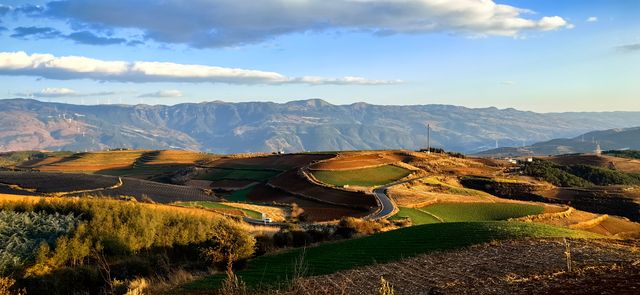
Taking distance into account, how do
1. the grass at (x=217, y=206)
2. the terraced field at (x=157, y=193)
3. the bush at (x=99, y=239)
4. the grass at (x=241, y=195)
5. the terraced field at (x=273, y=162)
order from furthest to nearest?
the terraced field at (x=273, y=162), the grass at (x=241, y=195), the terraced field at (x=157, y=193), the grass at (x=217, y=206), the bush at (x=99, y=239)

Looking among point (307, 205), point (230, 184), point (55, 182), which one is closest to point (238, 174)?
point (230, 184)

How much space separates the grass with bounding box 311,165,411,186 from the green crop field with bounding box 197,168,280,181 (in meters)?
11.6

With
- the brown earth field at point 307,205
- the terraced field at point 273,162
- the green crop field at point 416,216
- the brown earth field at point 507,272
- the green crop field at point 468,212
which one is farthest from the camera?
the terraced field at point 273,162

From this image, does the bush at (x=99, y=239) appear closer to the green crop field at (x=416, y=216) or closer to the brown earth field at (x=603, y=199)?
the green crop field at (x=416, y=216)

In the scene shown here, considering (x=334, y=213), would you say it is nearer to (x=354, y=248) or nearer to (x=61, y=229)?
(x=354, y=248)

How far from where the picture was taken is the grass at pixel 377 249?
21172 mm

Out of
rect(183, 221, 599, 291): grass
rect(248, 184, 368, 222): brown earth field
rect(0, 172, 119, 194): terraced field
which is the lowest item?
rect(248, 184, 368, 222): brown earth field

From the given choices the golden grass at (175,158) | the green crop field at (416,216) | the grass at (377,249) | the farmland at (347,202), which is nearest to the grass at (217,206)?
the farmland at (347,202)

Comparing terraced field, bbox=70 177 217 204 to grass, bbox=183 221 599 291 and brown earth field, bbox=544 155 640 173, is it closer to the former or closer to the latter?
grass, bbox=183 221 599 291

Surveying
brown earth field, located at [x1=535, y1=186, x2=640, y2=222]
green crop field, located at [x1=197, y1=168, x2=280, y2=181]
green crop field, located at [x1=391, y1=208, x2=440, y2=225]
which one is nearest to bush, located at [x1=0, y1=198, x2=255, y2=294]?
green crop field, located at [x1=391, y1=208, x2=440, y2=225]

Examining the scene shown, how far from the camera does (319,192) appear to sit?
69188mm

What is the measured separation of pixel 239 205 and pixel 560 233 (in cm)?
3994

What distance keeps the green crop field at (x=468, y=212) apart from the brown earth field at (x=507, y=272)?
94.8ft

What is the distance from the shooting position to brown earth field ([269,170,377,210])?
198ft
